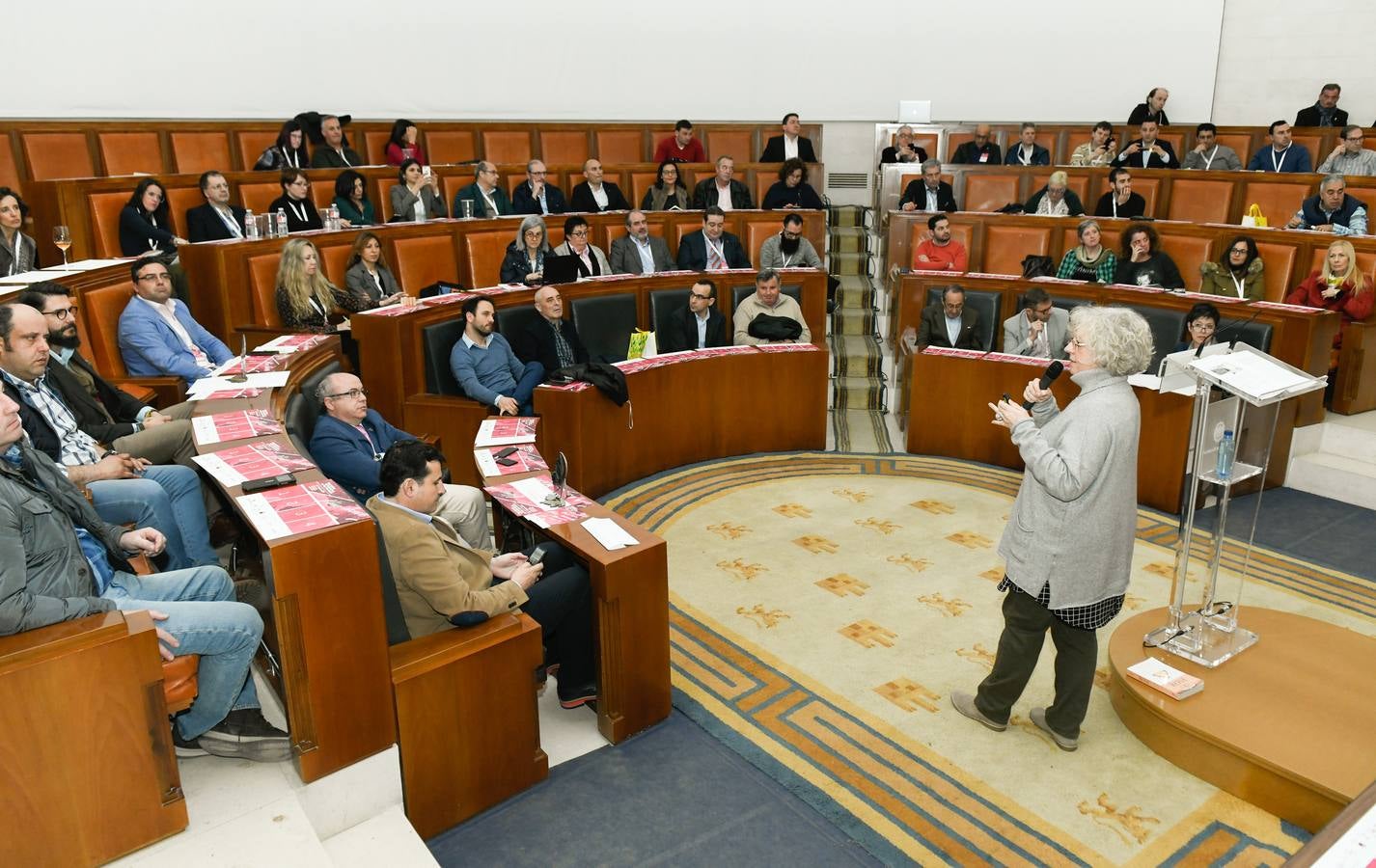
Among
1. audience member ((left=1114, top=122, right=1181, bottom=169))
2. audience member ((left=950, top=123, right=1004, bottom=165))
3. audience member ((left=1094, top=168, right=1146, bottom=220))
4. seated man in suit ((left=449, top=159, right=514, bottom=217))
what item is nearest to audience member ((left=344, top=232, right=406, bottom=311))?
seated man in suit ((left=449, top=159, right=514, bottom=217))

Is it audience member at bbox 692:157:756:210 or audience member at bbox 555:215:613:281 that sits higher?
A: audience member at bbox 692:157:756:210

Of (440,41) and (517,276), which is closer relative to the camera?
(517,276)

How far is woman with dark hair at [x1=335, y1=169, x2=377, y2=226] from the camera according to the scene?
634cm

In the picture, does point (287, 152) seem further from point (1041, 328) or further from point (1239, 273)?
point (1239, 273)

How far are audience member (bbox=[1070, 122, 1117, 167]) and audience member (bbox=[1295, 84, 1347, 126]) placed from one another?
1878 millimetres

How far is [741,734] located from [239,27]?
282 inches

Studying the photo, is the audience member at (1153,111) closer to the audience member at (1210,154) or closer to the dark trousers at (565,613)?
the audience member at (1210,154)

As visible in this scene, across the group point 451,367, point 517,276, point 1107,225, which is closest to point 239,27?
point 517,276

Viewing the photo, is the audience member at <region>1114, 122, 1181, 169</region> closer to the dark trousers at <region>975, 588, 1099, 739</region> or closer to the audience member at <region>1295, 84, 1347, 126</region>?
the audience member at <region>1295, 84, 1347, 126</region>

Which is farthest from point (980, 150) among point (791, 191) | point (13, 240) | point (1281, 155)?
point (13, 240)

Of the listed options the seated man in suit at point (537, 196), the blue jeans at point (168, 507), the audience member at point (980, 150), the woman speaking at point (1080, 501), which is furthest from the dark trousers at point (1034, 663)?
the audience member at point (980, 150)

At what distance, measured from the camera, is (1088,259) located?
6.17 m

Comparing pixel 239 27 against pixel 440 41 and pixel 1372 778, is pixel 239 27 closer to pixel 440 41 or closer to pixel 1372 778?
pixel 440 41

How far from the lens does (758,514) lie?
4895mm
